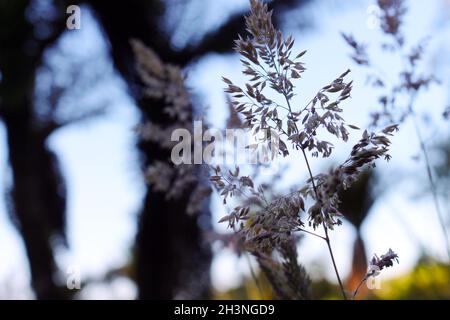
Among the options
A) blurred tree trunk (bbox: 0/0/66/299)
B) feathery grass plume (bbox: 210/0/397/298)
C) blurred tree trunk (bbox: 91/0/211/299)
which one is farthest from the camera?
blurred tree trunk (bbox: 0/0/66/299)

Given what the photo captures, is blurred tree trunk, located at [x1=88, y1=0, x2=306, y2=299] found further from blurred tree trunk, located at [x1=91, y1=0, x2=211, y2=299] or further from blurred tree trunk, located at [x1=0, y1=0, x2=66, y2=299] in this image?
blurred tree trunk, located at [x1=0, y1=0, x2=66, y2=299]

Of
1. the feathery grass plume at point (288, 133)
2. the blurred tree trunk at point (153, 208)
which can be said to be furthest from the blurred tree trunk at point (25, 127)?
the feathery grass plume at point (288, 133)

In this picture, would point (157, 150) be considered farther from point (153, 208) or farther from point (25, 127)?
point (25, 127)

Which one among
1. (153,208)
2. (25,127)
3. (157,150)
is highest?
(25,127)

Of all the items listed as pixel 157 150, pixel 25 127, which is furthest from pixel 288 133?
pixel 25 127

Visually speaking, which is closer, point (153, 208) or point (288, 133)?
point (288, 133)

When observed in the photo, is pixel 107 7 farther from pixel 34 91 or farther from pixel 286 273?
pixel 286 273

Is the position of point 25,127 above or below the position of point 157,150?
above

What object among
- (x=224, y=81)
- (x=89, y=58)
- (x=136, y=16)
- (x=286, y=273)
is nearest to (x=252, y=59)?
(x=224, y=81)

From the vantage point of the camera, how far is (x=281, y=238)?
0.98 meters

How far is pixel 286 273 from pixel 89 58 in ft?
12.4

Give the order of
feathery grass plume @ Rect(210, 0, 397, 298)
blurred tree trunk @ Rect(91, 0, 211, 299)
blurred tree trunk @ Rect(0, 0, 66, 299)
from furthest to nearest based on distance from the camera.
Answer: blurred tree trunk @ Rect(0, 0, 66, 299), blurred tree trunk @ Rect(91, 0, 211, 299), feathery grass plume @ Rect(210, 0, 397, 298)

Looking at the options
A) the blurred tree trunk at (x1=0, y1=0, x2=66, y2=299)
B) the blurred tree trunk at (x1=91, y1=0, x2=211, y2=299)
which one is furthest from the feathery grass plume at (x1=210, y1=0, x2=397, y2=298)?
the blurred tree trunk at (x1=0, y1=0, x2=66, y2=299)

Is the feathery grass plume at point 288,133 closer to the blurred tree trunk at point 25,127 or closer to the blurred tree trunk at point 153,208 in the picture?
the blurred tree trunk at point 153,208
